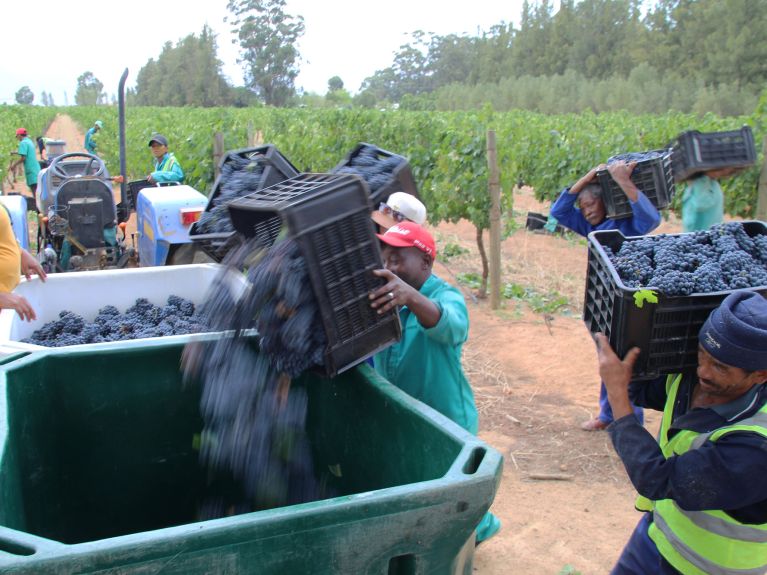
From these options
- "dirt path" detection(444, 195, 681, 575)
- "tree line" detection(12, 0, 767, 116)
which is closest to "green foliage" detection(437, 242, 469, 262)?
"dirt path" detection(444, 195, 681, 575)

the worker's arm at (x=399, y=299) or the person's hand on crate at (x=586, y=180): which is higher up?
the person's hand on crate at (x=586, y=180)

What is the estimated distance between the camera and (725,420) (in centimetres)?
206

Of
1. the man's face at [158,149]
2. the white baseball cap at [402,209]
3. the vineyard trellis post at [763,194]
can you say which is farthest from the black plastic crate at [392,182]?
the vineyard trellis post at [763,194]

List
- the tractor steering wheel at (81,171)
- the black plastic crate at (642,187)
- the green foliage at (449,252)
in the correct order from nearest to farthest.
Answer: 1. the black plastic crate at (642,187)
2. the tractor steering wheel at (81,171)
3. the green foliage at (449,252)

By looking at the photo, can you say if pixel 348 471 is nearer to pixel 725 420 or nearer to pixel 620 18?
pixel 725 420

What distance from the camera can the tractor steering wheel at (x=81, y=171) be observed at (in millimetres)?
7324

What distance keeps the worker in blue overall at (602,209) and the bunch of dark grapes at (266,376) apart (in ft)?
9.18

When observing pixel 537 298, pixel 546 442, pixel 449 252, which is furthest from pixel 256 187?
pixel 449 252

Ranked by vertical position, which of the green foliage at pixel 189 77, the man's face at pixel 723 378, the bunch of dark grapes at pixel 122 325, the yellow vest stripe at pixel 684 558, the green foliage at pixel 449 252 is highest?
the green foliage at pixel 189 77

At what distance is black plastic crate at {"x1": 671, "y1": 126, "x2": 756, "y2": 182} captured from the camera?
5.29 m

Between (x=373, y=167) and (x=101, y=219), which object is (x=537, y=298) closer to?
(x=101, y=219)

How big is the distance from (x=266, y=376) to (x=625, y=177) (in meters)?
3.16

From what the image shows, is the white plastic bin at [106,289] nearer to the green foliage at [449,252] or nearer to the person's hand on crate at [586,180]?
the person's hand on crate at [586,180]

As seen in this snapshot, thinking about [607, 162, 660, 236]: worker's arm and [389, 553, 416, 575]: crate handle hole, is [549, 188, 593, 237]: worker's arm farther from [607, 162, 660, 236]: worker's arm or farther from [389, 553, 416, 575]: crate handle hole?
Result: [389, 553, 416, 575]: crate handle hole
